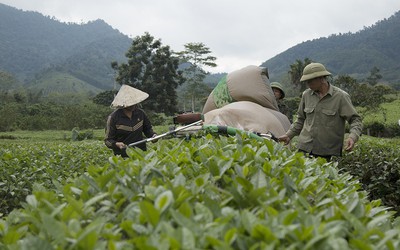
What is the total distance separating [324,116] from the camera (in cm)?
426

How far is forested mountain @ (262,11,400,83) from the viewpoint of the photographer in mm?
109119

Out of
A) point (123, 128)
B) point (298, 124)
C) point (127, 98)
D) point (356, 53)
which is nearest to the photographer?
point (298, 124)

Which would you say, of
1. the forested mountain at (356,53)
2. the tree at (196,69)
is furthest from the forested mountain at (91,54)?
the tree at (196,69)

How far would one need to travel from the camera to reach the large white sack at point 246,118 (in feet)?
14.8

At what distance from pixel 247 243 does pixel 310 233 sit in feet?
0.55

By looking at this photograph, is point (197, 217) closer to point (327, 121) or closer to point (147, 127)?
point (327, 121)

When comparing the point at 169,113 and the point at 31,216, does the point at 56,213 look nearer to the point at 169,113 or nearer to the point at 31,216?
the point at 31,216

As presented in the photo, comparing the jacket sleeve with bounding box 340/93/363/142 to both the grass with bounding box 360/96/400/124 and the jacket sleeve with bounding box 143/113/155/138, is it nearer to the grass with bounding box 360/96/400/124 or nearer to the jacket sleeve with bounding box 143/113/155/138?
the jacket sleeve with bounding box 143/113/155/138

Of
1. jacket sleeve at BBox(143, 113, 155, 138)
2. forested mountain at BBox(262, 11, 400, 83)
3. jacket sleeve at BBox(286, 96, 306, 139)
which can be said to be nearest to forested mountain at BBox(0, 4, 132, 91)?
forested mountain at BBox(262, 11, 400, 83)

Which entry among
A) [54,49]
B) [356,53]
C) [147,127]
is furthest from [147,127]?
[54,49]

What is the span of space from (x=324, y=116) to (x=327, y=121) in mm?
59

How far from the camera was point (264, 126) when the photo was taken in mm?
4613

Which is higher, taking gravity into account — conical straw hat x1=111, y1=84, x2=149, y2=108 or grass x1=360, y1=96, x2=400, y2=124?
conical straw hat x1=111, y1=84, x2=149, y2=108

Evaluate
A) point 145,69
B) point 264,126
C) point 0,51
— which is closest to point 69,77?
point 0,51
